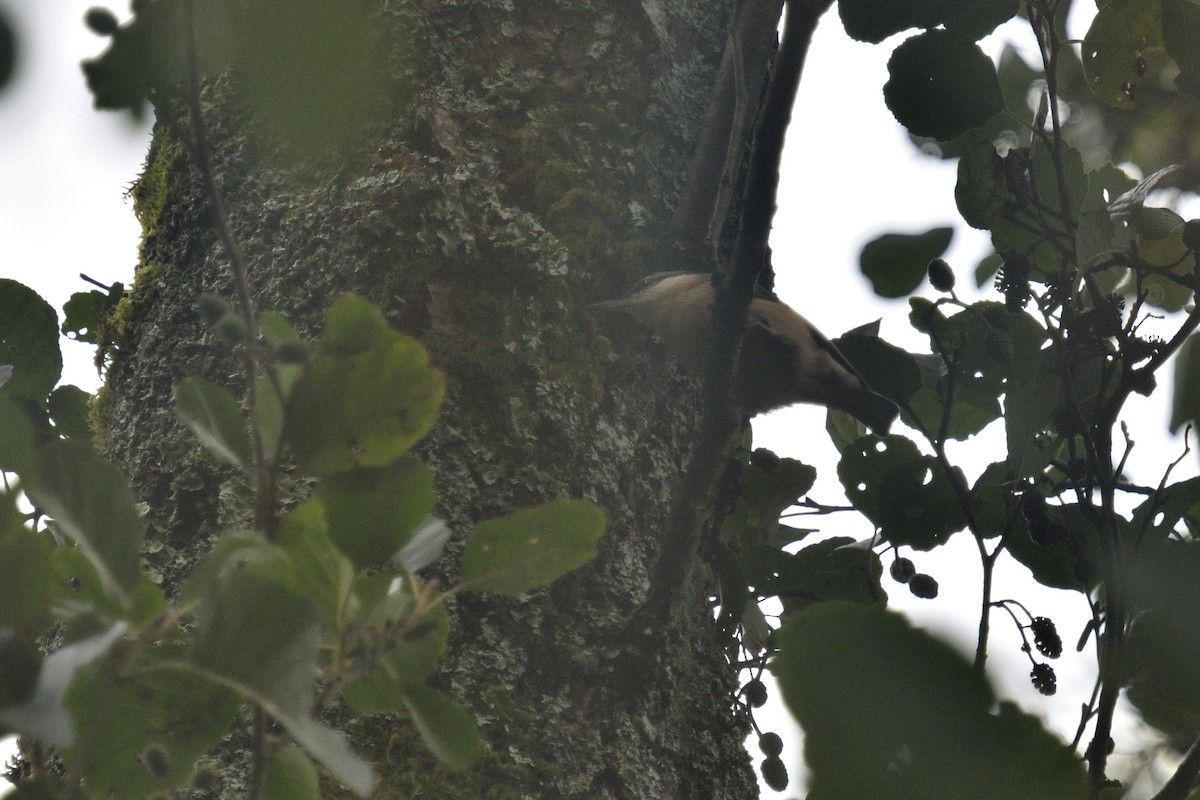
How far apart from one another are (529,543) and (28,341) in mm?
978

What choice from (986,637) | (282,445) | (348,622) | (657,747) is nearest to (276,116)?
(282,445)

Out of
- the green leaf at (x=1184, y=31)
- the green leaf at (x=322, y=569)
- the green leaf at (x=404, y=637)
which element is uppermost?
the green leaf at (x=1184, y=31)

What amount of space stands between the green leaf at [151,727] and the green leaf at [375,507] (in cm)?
12

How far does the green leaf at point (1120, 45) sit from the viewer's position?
1.44 m

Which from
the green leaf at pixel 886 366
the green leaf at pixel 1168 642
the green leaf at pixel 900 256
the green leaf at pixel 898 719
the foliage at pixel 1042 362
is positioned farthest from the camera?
the green leaf at pixel 886 366

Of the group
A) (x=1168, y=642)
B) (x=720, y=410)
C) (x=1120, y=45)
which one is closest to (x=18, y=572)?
(x=1168, y=642)

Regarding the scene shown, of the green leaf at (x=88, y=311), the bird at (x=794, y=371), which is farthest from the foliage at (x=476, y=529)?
Answer: the bird at (x=794, y=371)

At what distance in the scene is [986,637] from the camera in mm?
1156

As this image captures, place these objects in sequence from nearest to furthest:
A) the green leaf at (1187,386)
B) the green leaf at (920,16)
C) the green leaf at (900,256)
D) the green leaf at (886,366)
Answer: the green leaf at (1187,386) → the green leaf at (920,16) → the green leaf at (900,256) → the green leaf at (886,366)

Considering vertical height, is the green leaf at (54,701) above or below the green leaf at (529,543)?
below

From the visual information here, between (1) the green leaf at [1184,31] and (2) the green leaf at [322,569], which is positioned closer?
(2) the green leaf at [322,569]

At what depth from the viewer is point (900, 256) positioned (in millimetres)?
1472

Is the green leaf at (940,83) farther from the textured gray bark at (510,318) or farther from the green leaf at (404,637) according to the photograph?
the green leaf at (404,637)

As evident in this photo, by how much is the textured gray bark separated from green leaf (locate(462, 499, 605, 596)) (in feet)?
1.99
